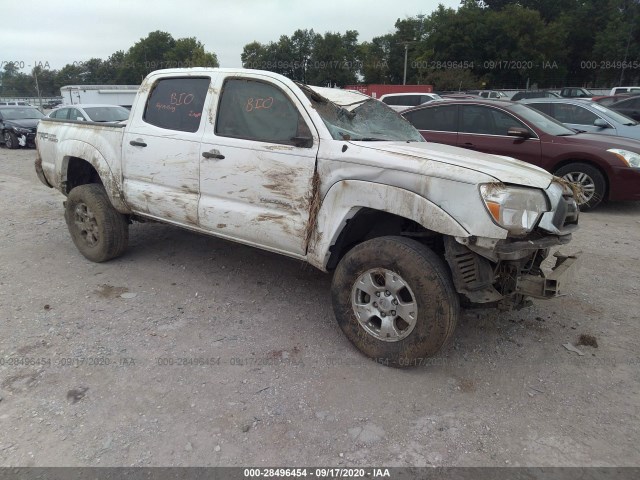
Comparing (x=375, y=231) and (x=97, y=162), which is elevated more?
(x=97, y=162)

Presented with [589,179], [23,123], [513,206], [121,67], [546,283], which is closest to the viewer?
[513,206]

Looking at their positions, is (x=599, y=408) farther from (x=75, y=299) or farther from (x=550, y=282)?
(x=75, y=299)

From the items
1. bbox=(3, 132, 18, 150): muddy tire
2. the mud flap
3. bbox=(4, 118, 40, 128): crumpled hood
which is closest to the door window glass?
the mud flap

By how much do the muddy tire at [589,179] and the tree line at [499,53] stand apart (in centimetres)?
3484

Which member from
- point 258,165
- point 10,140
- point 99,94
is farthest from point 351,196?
point 99,94

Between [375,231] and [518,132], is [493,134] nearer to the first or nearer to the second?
[518,132]

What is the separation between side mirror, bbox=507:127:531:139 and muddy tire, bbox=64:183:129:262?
5.41 meters

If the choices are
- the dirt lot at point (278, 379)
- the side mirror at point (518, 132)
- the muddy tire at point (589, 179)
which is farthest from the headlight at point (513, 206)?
the muddy tire at point (589, 179)

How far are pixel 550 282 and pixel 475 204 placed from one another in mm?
735

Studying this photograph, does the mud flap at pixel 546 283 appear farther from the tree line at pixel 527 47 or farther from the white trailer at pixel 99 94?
the tree line at pixel 527 47

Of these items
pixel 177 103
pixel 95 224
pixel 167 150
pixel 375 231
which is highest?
pixel 177 103

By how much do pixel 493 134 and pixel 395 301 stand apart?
17.9 feet

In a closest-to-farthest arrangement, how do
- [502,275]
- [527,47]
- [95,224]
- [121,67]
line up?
[502,275]
[95,224]
[527,47]
[121,67]

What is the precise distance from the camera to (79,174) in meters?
5.40
